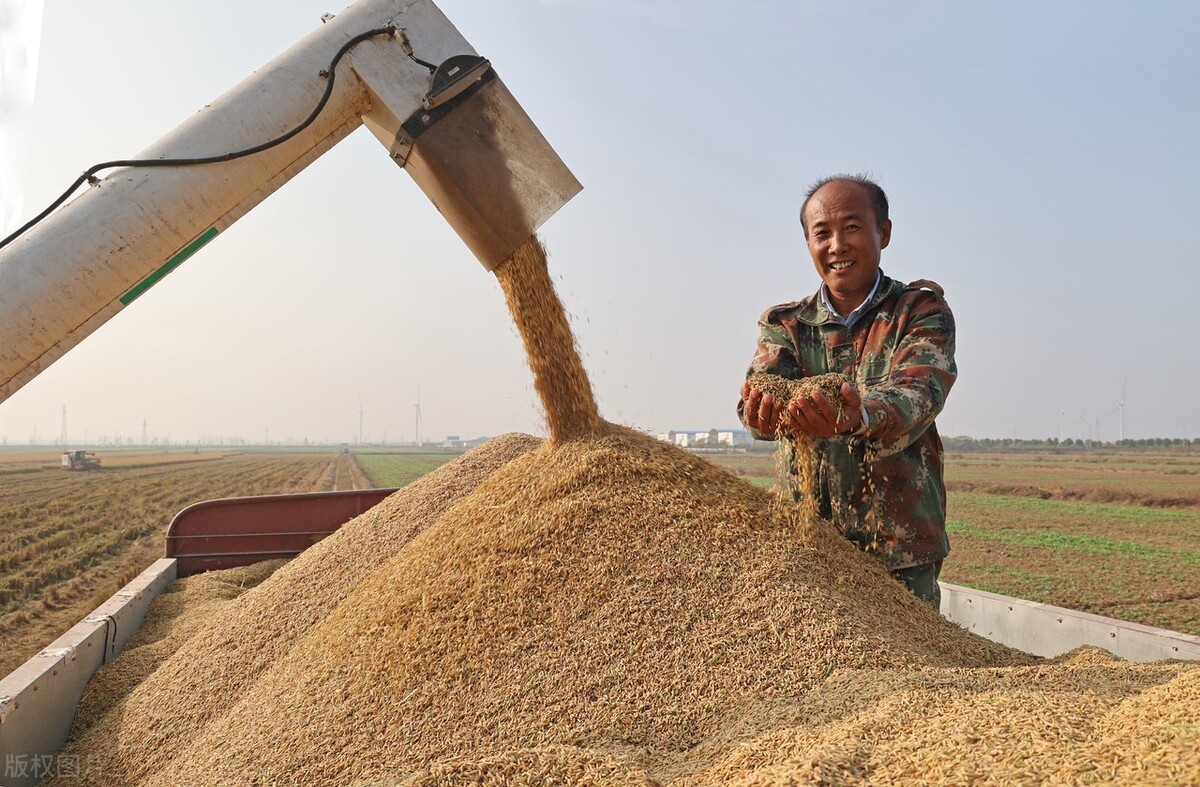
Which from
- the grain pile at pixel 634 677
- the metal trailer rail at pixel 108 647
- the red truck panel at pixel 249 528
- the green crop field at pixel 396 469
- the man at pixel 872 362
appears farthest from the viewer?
the green crop field at pixel 396 469

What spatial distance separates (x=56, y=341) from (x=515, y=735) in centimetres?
152

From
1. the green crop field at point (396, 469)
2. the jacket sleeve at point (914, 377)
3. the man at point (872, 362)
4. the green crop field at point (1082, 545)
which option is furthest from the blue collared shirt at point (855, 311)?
the green crop field at point (396, 469)

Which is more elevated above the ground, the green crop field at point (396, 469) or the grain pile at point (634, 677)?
the grain pile at point (634, 677)

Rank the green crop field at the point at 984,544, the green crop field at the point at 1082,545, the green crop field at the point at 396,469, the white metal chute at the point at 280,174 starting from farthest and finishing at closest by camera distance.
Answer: the green crop field at the point at 396,469
the green crop field at the point at 1082,545
the green crop field at the point at 984,544
the white metal chute at the point at 280,174

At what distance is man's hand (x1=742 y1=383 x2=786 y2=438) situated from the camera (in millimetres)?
2076

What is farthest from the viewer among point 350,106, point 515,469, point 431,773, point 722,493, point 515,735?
point 515,469

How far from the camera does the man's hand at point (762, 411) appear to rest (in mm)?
2076

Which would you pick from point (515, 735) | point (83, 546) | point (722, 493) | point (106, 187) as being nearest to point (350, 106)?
point (106, 187)

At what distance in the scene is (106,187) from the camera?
1.96 m

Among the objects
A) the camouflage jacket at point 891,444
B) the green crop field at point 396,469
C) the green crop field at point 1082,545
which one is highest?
the camouflage jacket at point 891,444

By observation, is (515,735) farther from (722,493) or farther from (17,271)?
(17,271)

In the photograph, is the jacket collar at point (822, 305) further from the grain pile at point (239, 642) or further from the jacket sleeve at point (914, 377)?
the grain pile at point (239, 642)

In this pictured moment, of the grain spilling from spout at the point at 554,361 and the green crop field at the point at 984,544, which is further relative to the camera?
the green crop field at the point at 984,544

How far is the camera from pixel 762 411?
207cm
